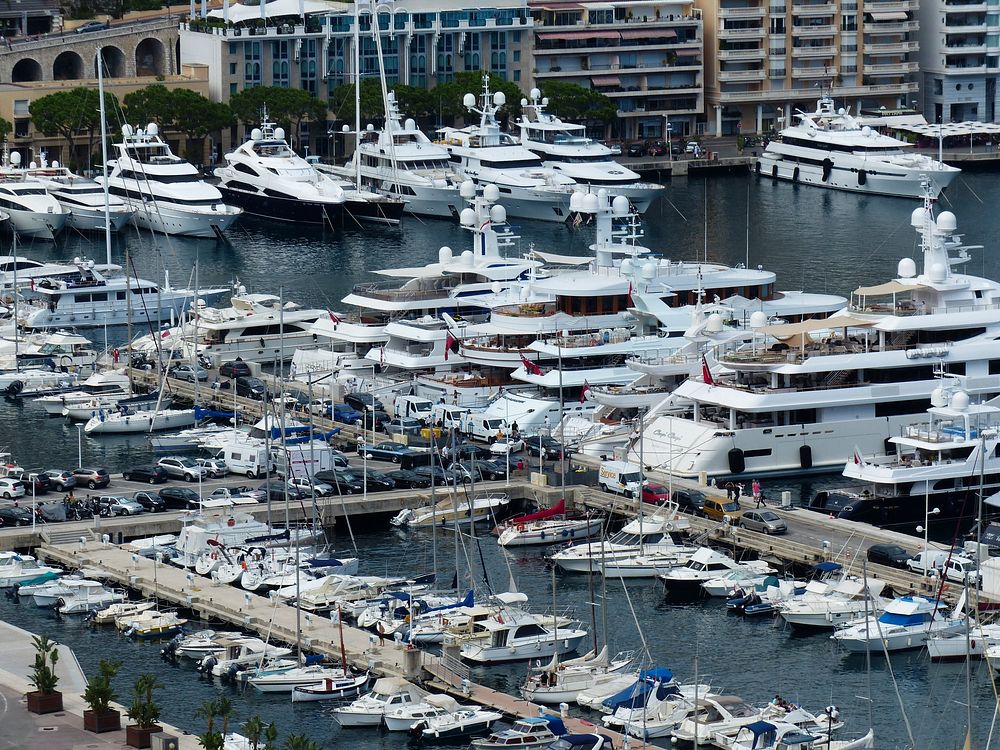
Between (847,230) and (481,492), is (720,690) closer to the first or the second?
(481,492)

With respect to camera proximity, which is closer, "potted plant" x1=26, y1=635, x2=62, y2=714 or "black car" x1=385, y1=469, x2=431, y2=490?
"potted plant" x1=26, y1=635, x2=62, y2=714

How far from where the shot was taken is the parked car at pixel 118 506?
58247mm

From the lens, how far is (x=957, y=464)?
190 ft

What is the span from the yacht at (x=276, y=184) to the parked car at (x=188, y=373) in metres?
31.7

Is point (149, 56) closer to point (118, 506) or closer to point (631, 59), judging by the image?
point (631, 59)

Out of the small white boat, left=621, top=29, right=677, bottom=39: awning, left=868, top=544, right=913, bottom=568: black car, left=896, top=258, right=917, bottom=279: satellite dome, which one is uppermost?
left=621, top=29, right=677, bottom=39: awning

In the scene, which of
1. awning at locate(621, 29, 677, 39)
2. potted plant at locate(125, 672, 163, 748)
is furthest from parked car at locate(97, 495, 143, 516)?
awning at locate(621, 29, 677, 39)

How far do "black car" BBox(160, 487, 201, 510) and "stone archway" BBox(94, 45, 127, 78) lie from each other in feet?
239

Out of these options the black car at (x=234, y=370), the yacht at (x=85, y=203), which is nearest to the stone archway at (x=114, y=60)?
the yacht at (x=85, y=203)

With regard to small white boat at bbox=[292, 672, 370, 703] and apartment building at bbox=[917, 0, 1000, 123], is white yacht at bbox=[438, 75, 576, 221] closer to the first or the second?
apartment building at bbox=[917, 0, 1000, 123]

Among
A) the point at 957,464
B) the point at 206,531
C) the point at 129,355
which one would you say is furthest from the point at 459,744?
the point at 129,355

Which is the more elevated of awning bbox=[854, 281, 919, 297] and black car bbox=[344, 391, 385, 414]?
awning bbox=[854, 281, 919, 297]

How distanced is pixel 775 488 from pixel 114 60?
7507 cm

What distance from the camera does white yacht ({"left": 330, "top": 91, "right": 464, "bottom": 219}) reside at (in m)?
109
